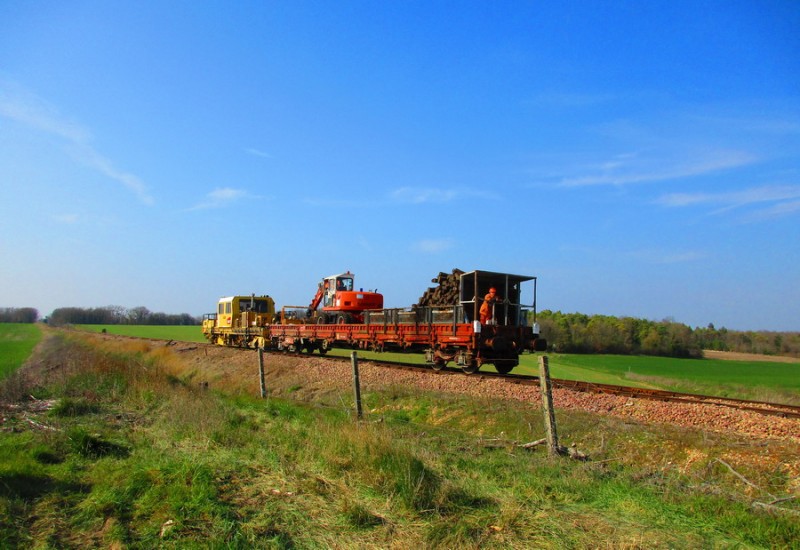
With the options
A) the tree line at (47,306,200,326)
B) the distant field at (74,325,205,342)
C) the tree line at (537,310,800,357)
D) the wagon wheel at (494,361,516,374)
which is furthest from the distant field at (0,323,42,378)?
the tree line at (47,306,200,326)

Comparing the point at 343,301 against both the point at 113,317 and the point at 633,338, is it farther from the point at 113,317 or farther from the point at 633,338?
the point at 113,317

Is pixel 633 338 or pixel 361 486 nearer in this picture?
pixel 361 486

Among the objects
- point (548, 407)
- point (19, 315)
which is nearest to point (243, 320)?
point (548, 407)

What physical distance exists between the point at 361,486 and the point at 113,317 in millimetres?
145597

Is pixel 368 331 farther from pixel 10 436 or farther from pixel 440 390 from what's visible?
pixel 10 436

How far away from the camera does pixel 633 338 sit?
190 ft

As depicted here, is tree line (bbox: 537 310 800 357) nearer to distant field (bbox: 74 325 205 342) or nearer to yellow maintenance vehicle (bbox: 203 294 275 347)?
yellow maintenance vehicle (bbox: 203 294 275 347)

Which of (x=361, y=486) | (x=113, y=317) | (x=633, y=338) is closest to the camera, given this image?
(x=361, y=486)

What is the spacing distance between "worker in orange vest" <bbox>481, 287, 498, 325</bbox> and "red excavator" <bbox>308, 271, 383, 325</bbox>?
27.7 ft

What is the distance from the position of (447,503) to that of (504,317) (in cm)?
1279

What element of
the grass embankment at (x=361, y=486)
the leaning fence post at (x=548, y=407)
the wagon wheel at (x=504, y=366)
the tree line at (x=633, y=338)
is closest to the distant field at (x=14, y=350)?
the grass embankment at (x=361, y=486)

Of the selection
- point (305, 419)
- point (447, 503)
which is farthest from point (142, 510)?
point (305, 419)

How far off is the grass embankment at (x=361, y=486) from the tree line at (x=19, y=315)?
170 m

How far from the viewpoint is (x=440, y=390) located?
42.9ft
